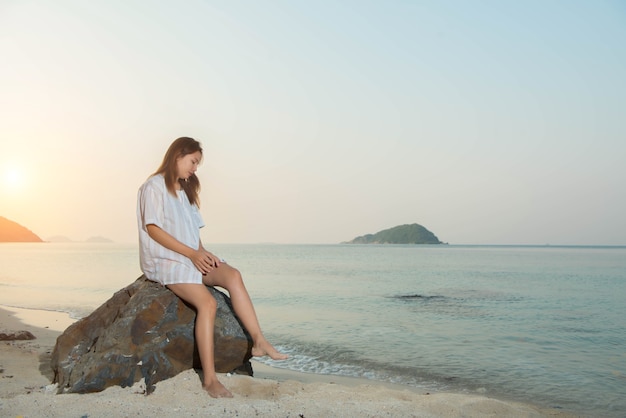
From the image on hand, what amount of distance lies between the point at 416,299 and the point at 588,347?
8.06 m

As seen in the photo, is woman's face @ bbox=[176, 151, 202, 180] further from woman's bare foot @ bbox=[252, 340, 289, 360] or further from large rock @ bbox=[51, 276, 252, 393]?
woman's bare foot @ bbox=[252, 340, 289, 360]

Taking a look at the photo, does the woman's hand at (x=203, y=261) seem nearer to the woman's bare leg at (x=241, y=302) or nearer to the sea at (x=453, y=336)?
the woman's bare leg at (x=241, y=302)

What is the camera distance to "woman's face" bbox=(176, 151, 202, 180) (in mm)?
5070

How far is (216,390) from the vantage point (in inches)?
177

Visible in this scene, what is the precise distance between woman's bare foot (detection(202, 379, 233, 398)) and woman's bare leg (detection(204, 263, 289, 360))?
615 millimetres

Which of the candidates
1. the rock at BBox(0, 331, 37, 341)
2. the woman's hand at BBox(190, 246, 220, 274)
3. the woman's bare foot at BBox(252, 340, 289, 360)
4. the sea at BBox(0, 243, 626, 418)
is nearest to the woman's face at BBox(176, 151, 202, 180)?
the woman's hand at BBox(190, 246, 220, 274)

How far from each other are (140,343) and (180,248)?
94 cm

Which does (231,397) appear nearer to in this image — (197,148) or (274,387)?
(274,387)

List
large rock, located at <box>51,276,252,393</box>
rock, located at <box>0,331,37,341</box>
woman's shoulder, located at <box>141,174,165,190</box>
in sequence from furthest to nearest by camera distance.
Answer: rock, located at <box>0,331,37,341</box> → woman's shoulder, located at <box>141,174,165,190</box> → large rock, located at <box>51,276,252,393</box>

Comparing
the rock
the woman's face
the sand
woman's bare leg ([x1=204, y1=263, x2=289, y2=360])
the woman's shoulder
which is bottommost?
the rock

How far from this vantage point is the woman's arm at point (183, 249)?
4.85 meters

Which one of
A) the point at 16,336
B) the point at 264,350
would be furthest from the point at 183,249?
the point at 16,336

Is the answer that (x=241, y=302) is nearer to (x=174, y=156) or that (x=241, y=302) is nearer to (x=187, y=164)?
(x=187, y=164)

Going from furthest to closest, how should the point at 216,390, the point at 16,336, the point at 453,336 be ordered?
the point at 453,336 < the point at 16,336 < the point at 216,390
